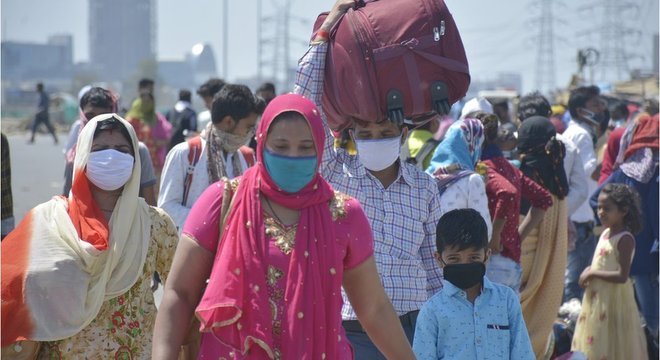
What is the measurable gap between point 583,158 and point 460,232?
5.85 metres

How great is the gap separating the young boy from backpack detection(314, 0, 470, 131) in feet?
1.88

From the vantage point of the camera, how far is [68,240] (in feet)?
17.2

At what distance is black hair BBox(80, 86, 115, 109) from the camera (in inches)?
311

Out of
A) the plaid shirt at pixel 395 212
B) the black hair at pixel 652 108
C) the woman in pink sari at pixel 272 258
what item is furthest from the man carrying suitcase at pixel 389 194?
the black hair at pixel 652 108

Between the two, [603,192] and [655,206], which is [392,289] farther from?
[655,206]

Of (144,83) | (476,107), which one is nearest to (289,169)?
(476,107)

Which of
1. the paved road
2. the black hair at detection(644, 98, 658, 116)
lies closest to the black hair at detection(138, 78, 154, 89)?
the paved road

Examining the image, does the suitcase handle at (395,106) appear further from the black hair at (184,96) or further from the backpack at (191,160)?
the black hair at (184,96)

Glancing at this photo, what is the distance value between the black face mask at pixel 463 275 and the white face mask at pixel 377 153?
22.4 inches

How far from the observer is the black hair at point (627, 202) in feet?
28.2

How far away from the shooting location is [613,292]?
28.2ft

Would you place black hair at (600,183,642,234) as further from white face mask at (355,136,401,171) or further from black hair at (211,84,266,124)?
white face mask at (355,136,401,171)

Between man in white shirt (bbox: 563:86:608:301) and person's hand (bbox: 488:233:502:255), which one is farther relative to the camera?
man in white shirt (bbox: 563:86:608:301)

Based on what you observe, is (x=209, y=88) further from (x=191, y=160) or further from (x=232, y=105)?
(x=191, y=160)
